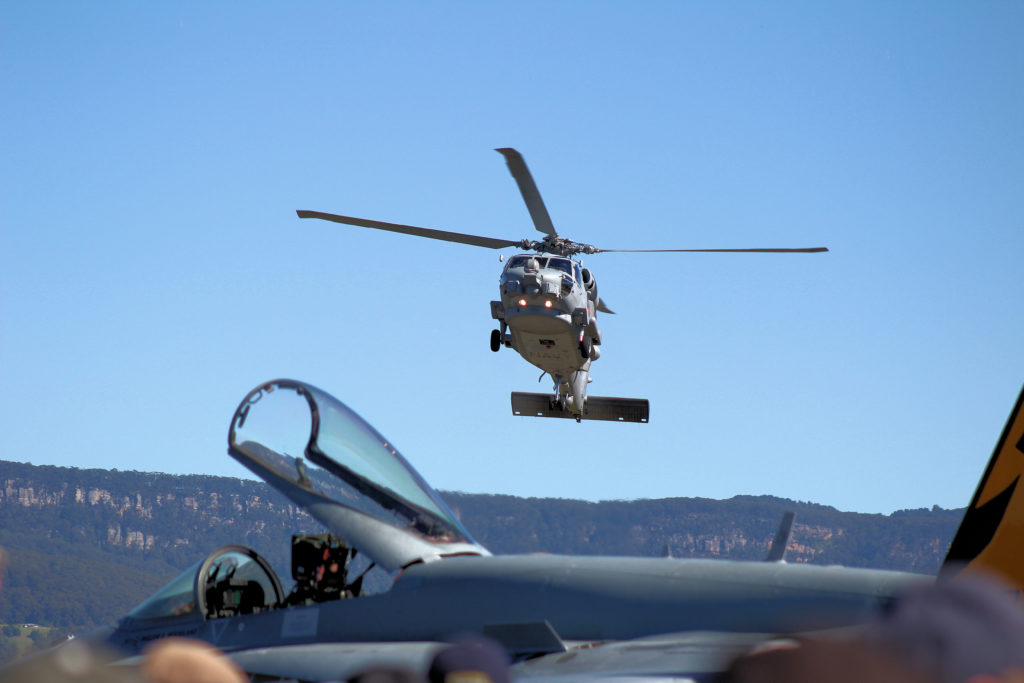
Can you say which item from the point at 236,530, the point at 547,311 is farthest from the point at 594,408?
the point at 236,530

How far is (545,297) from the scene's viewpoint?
2892 cm

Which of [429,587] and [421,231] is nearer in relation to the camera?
[429,587]

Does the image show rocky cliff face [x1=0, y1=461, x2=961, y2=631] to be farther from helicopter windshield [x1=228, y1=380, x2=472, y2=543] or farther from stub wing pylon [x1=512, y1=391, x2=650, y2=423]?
stub wing pylon [x1=512, y1=391, x2=650, y2=423]

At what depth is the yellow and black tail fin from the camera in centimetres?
651

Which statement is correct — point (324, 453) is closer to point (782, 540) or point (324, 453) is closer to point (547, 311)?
point (782, 540)

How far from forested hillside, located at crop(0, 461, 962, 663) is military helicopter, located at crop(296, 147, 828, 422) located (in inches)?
170

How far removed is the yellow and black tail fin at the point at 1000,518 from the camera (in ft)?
21.4

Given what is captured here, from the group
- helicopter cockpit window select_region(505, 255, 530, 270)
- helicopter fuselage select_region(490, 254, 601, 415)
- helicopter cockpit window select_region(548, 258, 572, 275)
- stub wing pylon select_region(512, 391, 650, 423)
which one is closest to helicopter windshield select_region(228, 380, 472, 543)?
helicopter fuselage select_region(490, 254, 601, 415)

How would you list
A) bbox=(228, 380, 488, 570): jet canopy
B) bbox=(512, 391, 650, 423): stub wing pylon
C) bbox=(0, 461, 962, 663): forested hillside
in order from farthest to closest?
bbox=(512, 391, 650, 423): stub wing pylon < bbox=(0, 461, 962, 663): forested hillside < bbox=(228, 380, 488, 570): jet canopy

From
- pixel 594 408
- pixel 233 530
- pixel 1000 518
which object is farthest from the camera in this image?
pixel 594 408

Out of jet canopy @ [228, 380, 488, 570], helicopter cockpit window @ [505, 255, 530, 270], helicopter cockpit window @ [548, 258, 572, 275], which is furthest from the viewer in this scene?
helicopter cockpit window @ [548, 258, 572, 275]

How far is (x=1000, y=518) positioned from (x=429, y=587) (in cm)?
355

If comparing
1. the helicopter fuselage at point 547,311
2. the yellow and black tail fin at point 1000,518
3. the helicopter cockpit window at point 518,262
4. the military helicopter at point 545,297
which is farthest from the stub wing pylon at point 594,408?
the yellow and black tail fin at point 1000,518

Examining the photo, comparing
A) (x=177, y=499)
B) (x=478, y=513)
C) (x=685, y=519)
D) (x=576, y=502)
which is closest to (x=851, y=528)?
(x=685, y=519)
